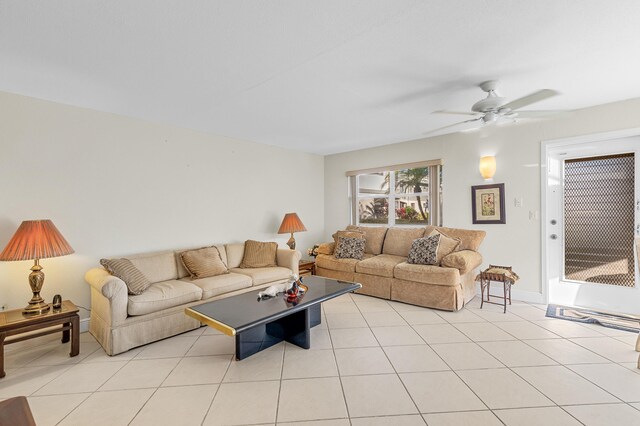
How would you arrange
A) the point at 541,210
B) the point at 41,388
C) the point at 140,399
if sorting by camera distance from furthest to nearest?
the point at 541,210, the point at 41,388, the point at 140,399

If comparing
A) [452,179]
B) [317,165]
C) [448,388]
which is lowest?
[448,388]

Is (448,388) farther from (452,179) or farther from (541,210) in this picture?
(452,179)

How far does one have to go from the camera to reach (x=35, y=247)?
248 cm

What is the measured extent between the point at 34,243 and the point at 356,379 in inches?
112

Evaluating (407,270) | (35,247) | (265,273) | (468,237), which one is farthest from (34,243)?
(468,237)

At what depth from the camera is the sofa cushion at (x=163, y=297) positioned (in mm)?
2731

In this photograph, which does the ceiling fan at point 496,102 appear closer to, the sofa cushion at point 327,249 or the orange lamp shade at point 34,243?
the sofa cushion at point 327,249

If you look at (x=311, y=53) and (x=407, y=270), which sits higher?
Result: (x=311, y=53)

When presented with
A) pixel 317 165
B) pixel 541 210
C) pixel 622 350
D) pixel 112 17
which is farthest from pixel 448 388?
pixel 317 165

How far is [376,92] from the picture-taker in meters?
2.88

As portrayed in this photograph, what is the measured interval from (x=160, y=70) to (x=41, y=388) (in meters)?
2.52

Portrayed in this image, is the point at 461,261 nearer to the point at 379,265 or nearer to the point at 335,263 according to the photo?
the point at 379,265

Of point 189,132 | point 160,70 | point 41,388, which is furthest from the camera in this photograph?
point 189,132

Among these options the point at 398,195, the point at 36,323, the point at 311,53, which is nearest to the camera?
the point at 311,53
